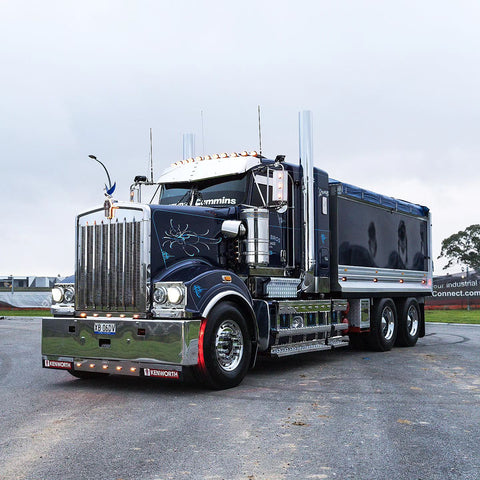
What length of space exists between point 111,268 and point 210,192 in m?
2.08

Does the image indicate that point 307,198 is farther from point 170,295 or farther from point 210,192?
point 170,295

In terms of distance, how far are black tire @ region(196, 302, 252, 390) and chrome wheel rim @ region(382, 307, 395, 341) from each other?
218 inches

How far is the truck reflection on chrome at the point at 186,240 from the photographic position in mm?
8227

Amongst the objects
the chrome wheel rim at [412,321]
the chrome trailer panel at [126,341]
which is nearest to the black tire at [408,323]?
the chrome wheel rim at [412,321]

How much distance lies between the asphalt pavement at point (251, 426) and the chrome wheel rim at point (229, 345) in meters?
0.38

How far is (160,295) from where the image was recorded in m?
7.75

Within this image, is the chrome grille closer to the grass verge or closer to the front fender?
the front fender

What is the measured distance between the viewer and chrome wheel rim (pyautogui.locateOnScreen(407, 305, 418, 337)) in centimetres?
1428

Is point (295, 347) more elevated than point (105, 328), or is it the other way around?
point (105, 328)

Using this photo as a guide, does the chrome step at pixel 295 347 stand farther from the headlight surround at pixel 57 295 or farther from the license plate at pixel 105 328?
the headlight surround at pixel 57 295

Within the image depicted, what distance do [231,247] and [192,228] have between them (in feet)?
2.54

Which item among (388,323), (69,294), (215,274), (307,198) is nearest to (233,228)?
(215,274)

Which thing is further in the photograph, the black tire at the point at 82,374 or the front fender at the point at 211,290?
the black tire at the point at 82,374

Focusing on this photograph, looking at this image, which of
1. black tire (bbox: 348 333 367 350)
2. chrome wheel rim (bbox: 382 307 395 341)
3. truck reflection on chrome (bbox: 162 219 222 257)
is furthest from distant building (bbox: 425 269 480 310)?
truck reflection on chrome (bbox: 162 219 222 257)
